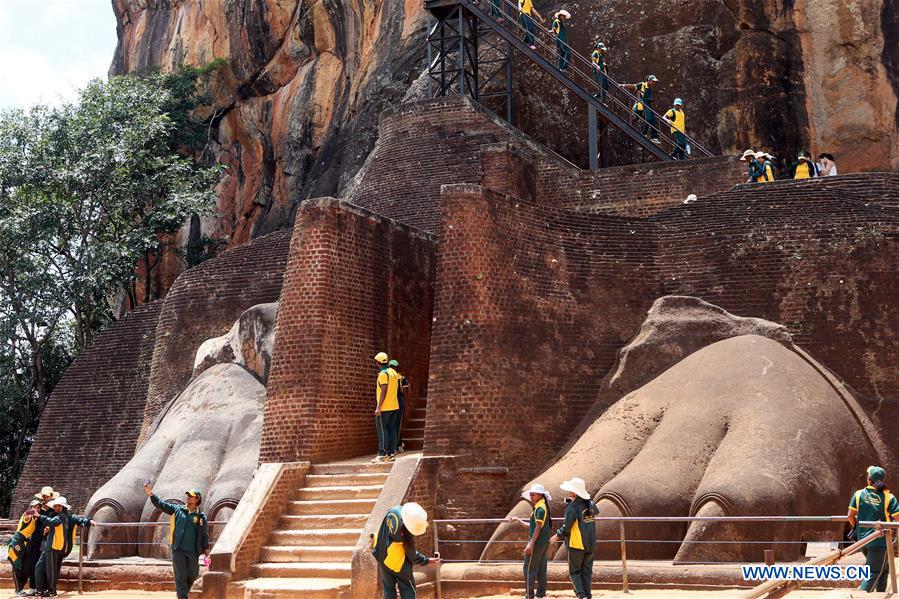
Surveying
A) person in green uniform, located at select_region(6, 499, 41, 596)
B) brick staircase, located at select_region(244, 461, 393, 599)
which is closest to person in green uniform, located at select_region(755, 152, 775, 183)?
brick staircase, located at select_region(244, 461, 393, 599)

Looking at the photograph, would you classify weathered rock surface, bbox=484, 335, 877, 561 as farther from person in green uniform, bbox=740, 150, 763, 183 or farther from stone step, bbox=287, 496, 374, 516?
person in green uniform, bbox=740, 150, 763, 183

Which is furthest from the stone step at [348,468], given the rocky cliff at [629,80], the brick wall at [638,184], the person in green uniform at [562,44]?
the rocky cliff at [629,80]

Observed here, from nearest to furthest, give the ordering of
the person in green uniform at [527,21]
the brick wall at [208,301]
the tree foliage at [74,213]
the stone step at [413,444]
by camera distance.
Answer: the stone step at [413,444] → the brick wall at [208,301] → the person in green uniform at [527,21] → the tree foliage at [74,213]

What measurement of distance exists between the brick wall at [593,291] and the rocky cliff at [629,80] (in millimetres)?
8307

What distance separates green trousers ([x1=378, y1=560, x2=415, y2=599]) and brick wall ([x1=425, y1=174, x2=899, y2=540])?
212 inches

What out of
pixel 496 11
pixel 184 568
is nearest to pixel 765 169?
pixel 496 11

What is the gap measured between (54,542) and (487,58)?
15.2m

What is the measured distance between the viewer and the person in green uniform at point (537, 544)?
12688 mm

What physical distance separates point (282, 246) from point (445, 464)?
8.08 metres

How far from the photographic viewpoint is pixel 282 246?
74.6ft

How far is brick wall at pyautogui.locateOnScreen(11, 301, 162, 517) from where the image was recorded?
2478cm

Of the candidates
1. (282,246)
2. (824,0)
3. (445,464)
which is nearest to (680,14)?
(824,0)

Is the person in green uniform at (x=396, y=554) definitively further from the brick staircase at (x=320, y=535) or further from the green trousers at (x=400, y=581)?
the brick staircase at (x=320, y=535)

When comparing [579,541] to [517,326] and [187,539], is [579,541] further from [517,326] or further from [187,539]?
[517,326]
